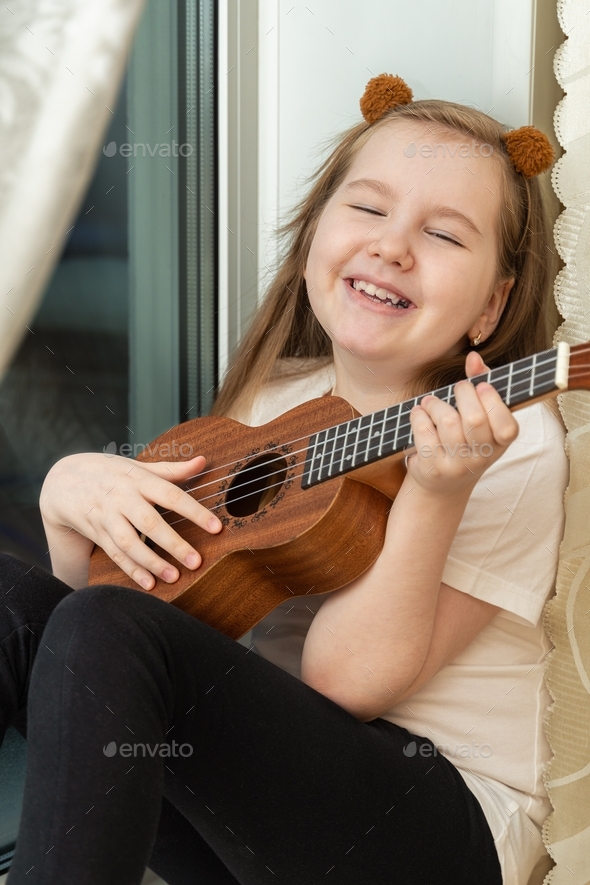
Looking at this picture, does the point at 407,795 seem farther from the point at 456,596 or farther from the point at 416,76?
the point at 416,76

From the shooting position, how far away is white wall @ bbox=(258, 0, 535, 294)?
1185 millimetres

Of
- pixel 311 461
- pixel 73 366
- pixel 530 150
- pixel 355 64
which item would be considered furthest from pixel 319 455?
pixel 355 64

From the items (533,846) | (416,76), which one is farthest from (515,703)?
(416,76)

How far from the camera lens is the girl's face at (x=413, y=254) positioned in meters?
1.04

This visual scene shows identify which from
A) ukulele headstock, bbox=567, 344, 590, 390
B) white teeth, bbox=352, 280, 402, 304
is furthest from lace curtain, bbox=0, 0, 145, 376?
ukulele headstock, bbox=567, 344, 590, 390

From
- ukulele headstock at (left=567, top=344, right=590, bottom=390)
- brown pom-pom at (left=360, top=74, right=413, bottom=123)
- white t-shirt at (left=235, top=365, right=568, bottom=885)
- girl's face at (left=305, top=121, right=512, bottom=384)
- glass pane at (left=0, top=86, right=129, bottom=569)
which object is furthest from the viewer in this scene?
glass pane at (left=0, top=86, right=129, bottom=569)

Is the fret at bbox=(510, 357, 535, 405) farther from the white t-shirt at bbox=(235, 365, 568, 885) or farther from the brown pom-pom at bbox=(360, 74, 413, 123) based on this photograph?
the brown pom-pom at bbox=(360, 74, 413, 123)

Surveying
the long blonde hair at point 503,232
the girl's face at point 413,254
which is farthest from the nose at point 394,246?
the long blonde hair at point 503,232

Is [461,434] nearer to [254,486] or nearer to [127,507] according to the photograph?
[254,486]

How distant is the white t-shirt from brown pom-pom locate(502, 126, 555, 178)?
0.32 meters

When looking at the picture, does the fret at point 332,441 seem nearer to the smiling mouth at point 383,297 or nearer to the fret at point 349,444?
the fret at point 349,444

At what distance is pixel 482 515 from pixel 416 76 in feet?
2.53

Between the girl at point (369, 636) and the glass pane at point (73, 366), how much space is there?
317 mm

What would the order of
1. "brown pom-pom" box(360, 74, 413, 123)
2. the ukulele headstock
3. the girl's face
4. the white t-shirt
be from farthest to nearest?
"brown pom-pom" box(360, 74, 413, 123) < the girl's face < the white t-shirt < the ukulele headstock
